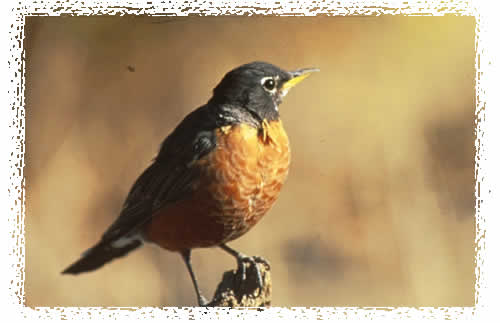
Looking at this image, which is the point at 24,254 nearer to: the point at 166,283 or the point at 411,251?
the point at 166,283

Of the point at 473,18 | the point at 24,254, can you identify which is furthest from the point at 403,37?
the point at 24,254

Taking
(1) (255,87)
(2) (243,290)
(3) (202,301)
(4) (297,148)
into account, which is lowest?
(3) (202,301)

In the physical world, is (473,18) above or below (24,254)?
above

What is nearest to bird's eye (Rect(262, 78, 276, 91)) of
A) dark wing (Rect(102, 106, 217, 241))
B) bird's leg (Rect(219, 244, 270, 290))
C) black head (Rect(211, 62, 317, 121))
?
black head (Rect(211, 62, 317, 121))

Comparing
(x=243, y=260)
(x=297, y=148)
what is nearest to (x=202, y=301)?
(x=243, y=260)

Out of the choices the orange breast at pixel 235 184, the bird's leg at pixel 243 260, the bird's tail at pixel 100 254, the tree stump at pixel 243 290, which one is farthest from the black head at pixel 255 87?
the bird's tail at pixel 100 254

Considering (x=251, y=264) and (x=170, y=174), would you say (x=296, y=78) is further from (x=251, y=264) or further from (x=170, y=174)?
(x=251, y=264)
